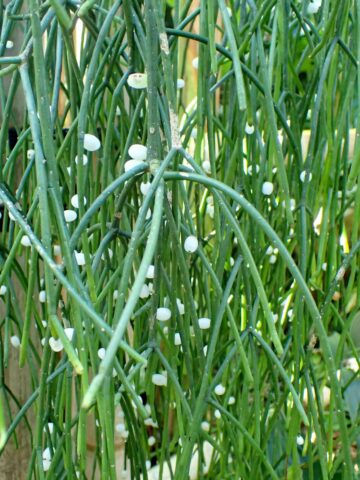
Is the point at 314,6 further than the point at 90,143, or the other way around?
the point at 314,6

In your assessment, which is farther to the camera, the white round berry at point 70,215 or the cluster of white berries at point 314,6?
the cluster of white berries at point 314,6

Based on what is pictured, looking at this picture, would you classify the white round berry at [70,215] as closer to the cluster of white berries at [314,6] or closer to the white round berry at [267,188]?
the white round berry at [267,188]

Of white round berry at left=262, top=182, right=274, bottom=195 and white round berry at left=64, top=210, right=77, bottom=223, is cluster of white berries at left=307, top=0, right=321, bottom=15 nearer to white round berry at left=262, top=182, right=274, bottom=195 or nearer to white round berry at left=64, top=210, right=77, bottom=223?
white round berry at left=262, top=182, right=274, bottom=195

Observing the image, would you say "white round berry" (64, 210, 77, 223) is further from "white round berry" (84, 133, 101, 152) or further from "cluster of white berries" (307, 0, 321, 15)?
"cluster of white berries" (307, 0, 321, 15)

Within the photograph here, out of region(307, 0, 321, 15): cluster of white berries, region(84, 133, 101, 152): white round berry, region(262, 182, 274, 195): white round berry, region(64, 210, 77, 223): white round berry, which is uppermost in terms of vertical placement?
region(307, 0, 321, 15): cluster of white berries

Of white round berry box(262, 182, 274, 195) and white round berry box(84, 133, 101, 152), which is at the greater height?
white round berry box(84, 133, 101, 152)

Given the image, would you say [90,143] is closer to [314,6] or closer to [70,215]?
[70,215]

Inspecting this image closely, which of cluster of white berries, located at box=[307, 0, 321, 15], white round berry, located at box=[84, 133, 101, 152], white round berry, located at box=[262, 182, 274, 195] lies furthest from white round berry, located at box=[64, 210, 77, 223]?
cluster of white berries, located at box=[307, 0, 321, 15]

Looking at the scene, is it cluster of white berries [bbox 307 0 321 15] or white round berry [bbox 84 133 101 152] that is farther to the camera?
cluster of white berries [bbox 307 0 321 15]

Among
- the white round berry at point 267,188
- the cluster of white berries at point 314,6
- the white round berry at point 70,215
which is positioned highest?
the cluster of white berries at point 314,6

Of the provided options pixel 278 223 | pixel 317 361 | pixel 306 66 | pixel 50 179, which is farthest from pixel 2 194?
pixel 306 66

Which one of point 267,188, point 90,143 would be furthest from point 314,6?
point 90,143

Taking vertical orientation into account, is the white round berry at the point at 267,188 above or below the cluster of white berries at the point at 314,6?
below

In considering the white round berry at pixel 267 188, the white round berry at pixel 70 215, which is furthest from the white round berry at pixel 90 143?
the white round berry at pixel 267 188
